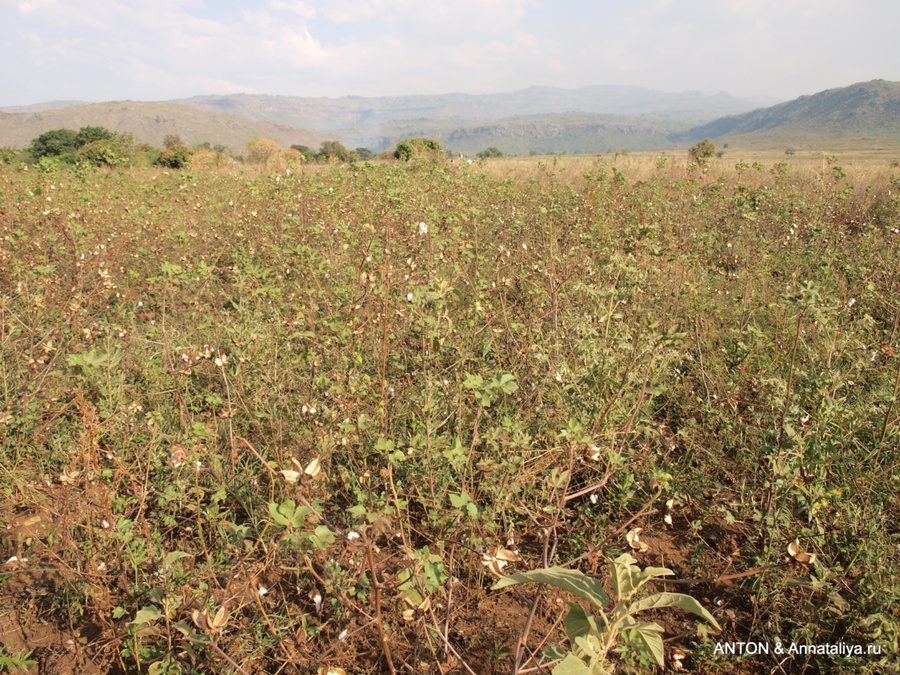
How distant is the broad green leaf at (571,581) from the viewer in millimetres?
1019

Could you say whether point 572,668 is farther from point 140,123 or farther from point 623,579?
point 140,123

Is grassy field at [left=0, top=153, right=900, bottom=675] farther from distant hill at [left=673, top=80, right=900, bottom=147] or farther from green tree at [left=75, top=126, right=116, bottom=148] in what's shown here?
distant hill at [left=673, top=80, right=900, bottom=147]

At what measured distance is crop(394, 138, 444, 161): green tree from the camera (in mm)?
11789

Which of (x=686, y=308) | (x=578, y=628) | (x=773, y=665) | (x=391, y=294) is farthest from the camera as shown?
(x=686, y=308)

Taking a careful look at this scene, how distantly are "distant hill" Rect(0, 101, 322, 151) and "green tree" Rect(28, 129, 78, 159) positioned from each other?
86041 mm

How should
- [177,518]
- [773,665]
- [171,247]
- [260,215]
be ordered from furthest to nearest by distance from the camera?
[260,215], [171,247], [177,518], [773,665]

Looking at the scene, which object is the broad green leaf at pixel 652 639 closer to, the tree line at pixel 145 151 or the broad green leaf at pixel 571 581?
the broad green leaf at pixel 571 581

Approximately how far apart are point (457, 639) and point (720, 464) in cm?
160

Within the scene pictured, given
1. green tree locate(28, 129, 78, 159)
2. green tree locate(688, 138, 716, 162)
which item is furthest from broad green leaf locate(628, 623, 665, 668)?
green tree locate(28, 129, 78, 159)

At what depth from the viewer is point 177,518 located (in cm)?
233

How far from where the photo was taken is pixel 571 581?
3.49ft

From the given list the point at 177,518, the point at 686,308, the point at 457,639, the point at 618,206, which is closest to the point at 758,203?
the point at 618,206

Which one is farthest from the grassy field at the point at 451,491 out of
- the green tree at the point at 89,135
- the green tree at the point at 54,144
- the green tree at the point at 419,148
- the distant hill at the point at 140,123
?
the distant hill at the point at 140,123

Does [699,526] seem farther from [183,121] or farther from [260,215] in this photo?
[183,121]
